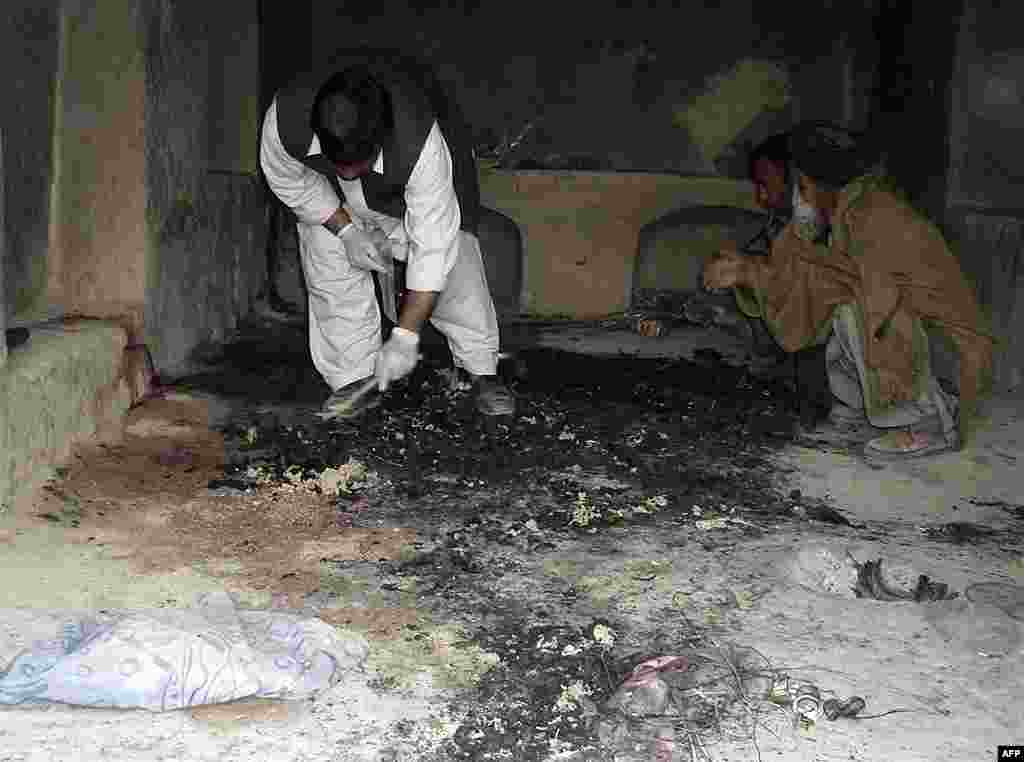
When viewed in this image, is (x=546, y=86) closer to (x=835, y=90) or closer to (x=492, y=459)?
(x=835, y=90)

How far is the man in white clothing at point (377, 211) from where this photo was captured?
11.2ft

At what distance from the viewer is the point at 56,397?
338 centimetres

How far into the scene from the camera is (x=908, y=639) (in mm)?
2531

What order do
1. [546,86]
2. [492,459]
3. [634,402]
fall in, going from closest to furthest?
[492,459]
[634,402]
[546,86]

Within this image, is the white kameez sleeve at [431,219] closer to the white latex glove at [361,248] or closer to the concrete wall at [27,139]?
the white latex glove at [361,248]

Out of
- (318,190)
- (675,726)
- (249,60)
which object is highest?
(249,60)

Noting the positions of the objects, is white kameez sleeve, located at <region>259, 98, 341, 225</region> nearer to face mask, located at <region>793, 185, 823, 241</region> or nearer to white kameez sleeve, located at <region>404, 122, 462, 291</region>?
white kameez sleeve, located at <region>404, 122, 462, 291</region>

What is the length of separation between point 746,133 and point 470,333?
3322mm

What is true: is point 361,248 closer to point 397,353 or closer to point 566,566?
point 397,353

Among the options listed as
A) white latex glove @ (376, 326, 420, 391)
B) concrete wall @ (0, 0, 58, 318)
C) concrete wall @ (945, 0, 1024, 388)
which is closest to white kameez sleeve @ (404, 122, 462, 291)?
white latex glove @ (376, 326, 420, 391)

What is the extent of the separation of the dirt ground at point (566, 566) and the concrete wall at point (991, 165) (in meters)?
0.64

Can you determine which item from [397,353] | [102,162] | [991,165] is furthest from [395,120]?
[991,165]

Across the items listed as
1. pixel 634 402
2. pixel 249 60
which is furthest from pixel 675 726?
pixel 249 60

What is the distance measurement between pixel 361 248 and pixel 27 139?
1145mm
